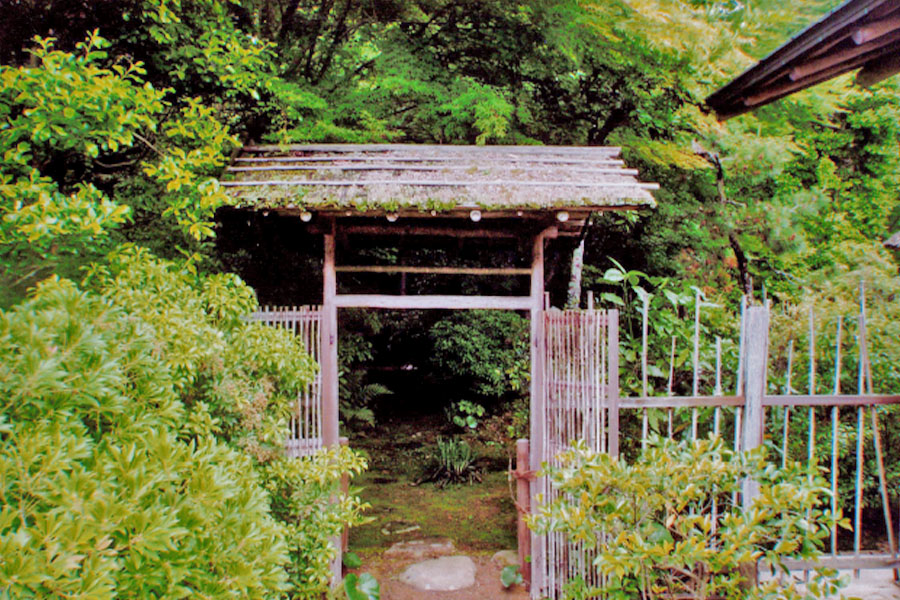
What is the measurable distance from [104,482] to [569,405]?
3477 mm

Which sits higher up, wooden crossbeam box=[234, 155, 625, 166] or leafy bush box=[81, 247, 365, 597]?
wooden crossbeam box=[234, 155, 625, 166]

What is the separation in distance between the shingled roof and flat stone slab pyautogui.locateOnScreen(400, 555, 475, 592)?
3.68 metres

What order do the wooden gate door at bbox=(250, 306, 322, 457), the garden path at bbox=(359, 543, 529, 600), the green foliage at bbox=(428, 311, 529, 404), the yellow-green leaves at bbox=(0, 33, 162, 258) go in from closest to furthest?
the yellow-green leaves at bbox=(0, 33, 162, 258), the wooden gate door at bbox=(250, 306, 322, 457), the garden path at bbox=(359, 543, 529, 600), the green foliage at bbox=(428, 311, 529, 404)

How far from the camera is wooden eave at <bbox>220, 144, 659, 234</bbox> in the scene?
439cm

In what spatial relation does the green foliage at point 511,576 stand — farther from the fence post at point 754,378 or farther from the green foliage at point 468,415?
the green foliage at point 468,415

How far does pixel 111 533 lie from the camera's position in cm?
173

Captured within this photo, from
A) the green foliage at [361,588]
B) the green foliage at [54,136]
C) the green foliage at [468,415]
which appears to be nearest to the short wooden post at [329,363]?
the green foliage at [361,588]

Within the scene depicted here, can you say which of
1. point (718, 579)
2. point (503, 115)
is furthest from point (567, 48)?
point (718, 579)

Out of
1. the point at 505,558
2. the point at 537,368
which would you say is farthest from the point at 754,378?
the point at 505,558

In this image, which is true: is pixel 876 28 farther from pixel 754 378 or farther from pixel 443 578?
pixel 443 578

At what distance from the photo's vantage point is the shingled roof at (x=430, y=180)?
4.39m

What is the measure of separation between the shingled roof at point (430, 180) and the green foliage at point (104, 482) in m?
2.27

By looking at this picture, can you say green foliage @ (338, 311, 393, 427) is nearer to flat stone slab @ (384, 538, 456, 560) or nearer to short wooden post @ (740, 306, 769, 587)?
flat stone slab @ (384, 538, 456, 560)

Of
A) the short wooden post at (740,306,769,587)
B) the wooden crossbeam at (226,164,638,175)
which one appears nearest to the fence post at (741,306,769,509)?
the short wooden post at (740,306,769,587)
